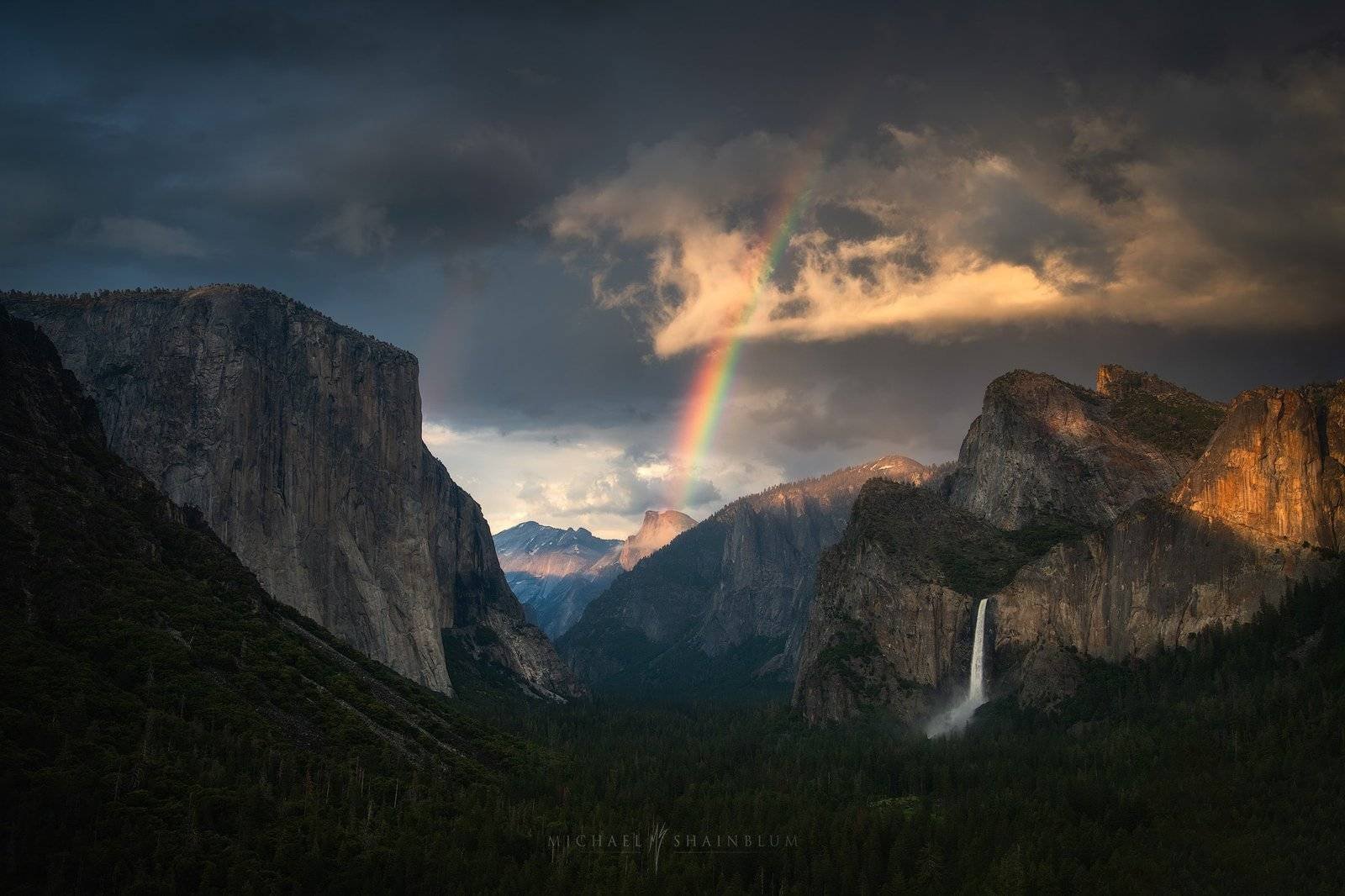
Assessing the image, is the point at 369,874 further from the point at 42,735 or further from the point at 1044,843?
the point at 1044,843

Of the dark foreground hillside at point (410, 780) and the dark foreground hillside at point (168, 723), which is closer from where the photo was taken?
the dark foreground hillside at point (168, 723)

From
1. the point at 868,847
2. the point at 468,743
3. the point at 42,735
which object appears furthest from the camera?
the point at 468,743

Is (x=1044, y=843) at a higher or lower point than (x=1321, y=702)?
lower

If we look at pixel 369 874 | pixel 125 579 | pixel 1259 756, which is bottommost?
pixel 369 874

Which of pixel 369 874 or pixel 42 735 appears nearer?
pixel 42 735

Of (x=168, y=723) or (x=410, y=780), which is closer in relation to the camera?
(x=168, y=723)

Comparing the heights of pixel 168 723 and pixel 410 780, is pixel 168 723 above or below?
above

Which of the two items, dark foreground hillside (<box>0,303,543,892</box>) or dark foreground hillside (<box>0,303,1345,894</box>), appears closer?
dark foreground hillside (<box>0,303,543,892</box>)

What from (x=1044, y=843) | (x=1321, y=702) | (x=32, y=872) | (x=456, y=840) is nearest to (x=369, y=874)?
(x=456, y=840)
